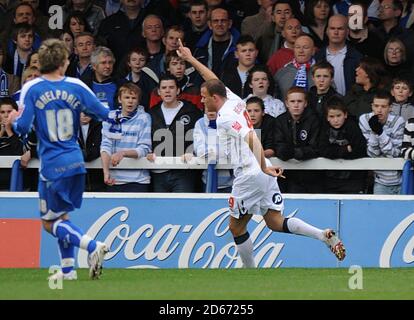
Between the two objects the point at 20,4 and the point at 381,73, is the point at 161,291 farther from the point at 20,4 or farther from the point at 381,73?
the point at 20,4

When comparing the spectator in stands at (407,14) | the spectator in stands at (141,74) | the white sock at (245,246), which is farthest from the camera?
the spectator in stands at (407,14)

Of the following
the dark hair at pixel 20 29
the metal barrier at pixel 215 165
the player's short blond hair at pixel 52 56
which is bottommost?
the metal barrier at pixel 215 165

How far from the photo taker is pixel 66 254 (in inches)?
451

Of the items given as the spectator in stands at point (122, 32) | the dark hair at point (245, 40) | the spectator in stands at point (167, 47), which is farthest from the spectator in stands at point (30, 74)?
the dark hair at point (245, 40)

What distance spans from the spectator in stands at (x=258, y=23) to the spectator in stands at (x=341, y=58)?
3.90 ft

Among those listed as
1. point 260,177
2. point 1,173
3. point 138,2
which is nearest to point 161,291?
point 260,177

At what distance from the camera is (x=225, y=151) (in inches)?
600

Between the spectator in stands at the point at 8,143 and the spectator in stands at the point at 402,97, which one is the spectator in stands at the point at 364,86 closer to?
the spectator in stands at the point at 402,97

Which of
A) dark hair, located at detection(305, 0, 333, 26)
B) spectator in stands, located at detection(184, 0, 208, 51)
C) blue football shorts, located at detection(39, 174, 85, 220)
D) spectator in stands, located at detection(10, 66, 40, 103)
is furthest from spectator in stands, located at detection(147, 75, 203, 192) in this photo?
blue football shorts, located at detection(39, 174, 85, 220)

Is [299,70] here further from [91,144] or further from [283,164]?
[91,144]

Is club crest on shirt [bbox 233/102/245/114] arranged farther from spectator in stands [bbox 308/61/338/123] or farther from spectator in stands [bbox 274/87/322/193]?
spectator in stands [bbox 308/61/338/123]

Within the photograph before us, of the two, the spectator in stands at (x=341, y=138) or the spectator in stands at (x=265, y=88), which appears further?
the spectator in stands at (x=265, y=88)

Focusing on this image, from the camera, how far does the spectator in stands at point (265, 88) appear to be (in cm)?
1572

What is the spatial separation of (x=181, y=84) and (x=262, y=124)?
1.59m
